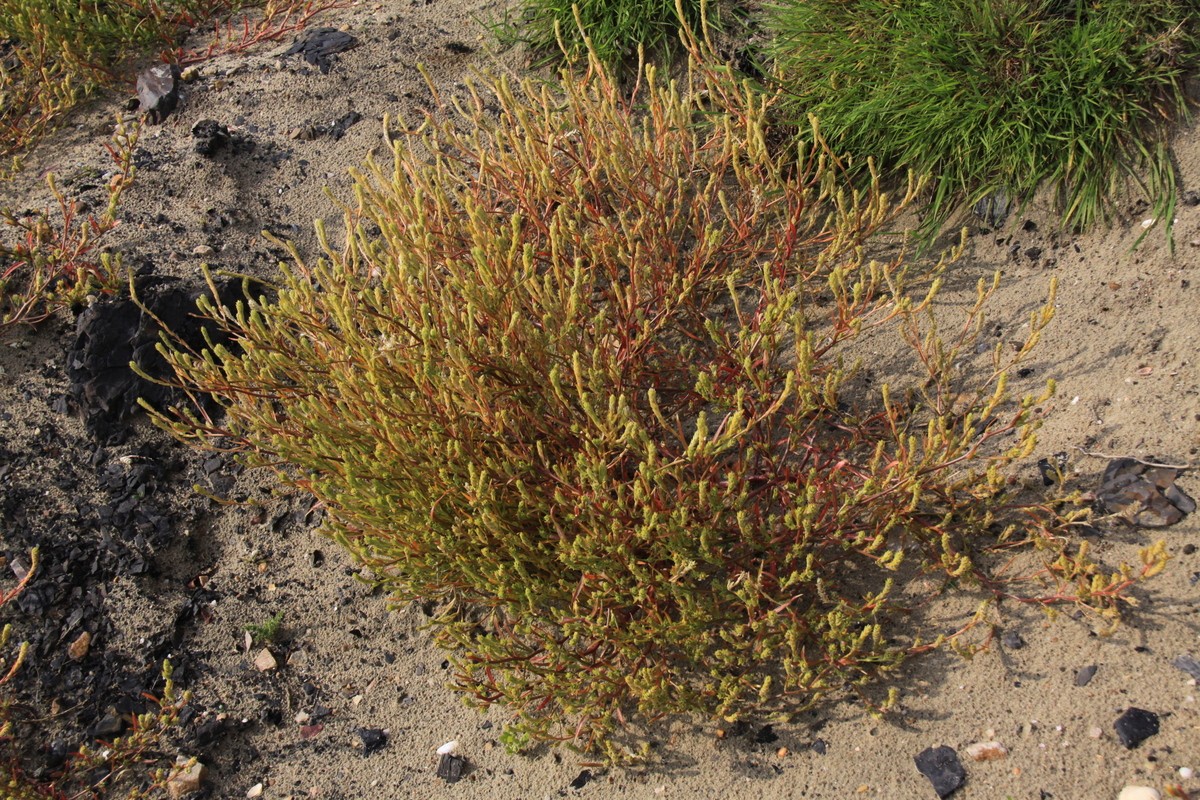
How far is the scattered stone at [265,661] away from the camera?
312cm

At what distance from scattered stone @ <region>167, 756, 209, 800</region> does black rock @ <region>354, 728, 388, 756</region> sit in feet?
1.56

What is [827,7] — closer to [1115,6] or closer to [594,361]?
[1115,6]

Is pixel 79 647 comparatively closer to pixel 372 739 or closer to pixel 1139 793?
pixel 372 739

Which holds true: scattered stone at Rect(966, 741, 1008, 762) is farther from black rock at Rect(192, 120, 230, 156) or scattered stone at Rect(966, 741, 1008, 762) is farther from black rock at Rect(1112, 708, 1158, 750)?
black rock at Rect(192, 120, 230, 156)

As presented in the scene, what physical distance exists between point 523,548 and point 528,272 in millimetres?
769

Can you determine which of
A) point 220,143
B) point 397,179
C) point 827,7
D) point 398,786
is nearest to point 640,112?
point 827,7

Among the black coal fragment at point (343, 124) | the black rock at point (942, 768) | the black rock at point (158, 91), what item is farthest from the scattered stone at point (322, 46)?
the black rock at point (942, 768)

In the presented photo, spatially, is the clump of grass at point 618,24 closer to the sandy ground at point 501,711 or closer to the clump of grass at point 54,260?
the sandy ground at point 501,711

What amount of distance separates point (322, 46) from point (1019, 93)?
340 centimetres

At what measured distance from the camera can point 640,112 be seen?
14.2ft

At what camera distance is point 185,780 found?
113 inches

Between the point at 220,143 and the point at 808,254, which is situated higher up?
the point at 220,143

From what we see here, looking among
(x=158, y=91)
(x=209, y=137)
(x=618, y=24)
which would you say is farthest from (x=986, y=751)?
(x=158, y=91)

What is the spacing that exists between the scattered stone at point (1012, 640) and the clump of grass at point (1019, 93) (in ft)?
4.97
